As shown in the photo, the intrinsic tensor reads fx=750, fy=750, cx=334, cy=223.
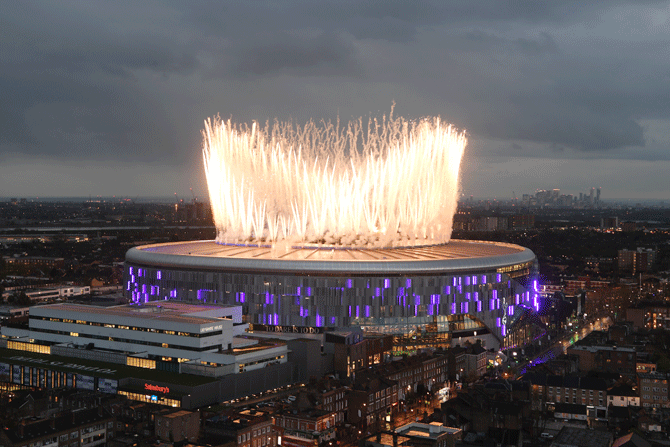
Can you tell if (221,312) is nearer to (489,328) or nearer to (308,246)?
(308,246)

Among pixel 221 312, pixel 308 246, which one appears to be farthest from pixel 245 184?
pixel 221 312

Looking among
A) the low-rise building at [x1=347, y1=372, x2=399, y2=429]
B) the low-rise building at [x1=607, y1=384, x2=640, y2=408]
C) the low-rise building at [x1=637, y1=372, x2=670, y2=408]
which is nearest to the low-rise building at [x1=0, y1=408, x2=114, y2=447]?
the low-rise building at [x1=347, y1=372, x2=399, y2=429]

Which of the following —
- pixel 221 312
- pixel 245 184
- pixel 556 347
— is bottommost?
pixel 556 347

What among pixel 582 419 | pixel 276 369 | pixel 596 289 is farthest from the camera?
pixel 596 289

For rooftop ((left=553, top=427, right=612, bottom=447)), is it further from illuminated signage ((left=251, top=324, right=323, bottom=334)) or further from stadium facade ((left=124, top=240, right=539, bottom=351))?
illuminated signage ((left=251, top=324, right=323, bottom=334))

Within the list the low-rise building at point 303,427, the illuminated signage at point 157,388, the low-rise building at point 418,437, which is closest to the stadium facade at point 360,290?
the illuminated signage at point 157,388

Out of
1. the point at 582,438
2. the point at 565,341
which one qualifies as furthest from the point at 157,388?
the point at 565,341

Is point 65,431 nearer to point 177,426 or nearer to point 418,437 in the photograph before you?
point 177,426
